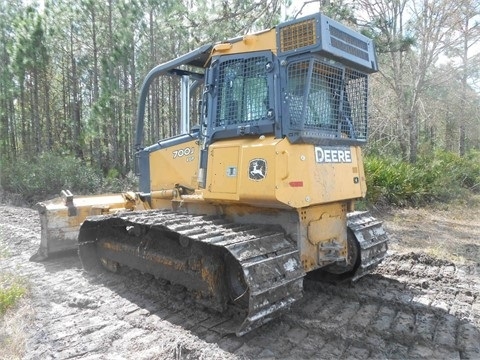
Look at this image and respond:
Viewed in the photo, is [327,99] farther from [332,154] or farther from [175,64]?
[175,64]

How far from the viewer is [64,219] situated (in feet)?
20.1

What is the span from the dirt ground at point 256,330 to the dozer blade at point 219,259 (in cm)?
24

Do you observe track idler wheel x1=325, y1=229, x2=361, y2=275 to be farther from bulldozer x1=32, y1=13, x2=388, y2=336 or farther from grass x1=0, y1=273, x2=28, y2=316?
grass x1=0, y1=273, x2=28, y2=316

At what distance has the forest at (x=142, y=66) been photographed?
10.5 meters

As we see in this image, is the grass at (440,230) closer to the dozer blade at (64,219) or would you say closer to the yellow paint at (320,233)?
the yellow paint at (320,233)

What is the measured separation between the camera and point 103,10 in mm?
15914

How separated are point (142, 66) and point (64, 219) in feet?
45.1

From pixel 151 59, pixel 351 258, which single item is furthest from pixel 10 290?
pixel 151 59

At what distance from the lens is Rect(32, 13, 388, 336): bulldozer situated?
3559 mm

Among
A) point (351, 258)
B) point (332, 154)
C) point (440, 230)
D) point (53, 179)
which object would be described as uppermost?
point (332, 154)

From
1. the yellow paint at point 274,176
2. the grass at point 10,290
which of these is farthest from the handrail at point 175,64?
the grass at point 10,290

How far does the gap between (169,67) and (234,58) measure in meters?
1.16

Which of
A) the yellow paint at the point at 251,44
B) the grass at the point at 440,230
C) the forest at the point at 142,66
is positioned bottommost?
the grass at the point at 440,230

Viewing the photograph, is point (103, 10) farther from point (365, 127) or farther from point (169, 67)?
point (365, 127)
